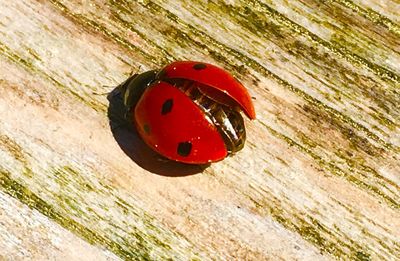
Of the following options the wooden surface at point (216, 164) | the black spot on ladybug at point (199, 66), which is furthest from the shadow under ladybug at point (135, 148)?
the black spot on ladybug at point (199, 66)

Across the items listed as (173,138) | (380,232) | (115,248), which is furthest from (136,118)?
(380,232)

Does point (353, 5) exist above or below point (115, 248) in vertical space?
above

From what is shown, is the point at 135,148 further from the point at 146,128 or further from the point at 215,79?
the point at 215,79

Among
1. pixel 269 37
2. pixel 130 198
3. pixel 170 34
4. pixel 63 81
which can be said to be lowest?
pixel 130 198

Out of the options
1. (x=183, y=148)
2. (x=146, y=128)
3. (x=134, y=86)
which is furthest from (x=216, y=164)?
(x=134, y=86)

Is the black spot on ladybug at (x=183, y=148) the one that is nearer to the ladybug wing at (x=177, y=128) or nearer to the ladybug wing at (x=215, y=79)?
the ladybug wing at (x=177, y=128)

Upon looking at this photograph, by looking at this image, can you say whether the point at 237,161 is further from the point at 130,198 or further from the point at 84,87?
the point at 84,87
